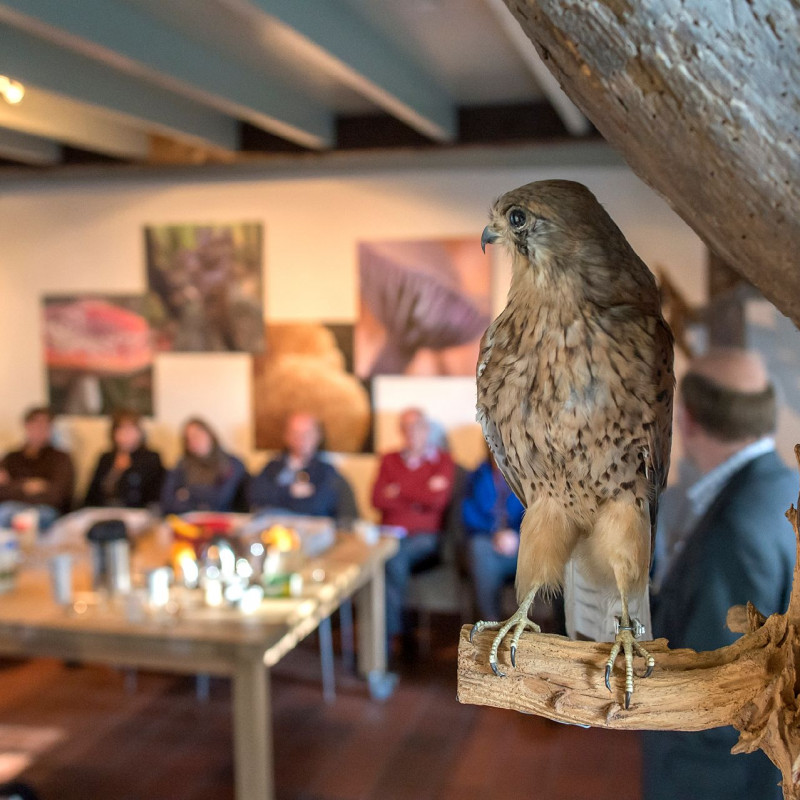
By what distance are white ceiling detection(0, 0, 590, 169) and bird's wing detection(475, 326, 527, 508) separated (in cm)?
198

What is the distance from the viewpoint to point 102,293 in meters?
6.49

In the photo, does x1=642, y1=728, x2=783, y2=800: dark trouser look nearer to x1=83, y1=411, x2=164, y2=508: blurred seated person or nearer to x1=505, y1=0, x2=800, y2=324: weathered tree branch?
x1=505, y1=0, x2=800, y2=324: weathered tree branch

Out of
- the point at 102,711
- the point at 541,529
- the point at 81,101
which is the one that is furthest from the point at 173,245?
the point at 541,529

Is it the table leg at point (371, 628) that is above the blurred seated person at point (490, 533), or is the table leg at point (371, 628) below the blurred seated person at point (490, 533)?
below

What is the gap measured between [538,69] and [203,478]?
348cm

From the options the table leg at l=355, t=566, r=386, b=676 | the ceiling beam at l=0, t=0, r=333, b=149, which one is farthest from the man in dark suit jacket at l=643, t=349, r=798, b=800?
the table leg at l=355, t=566, r=386, b=676

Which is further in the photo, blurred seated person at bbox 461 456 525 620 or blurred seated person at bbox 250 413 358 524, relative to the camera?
blurred seated person at bbox 250 413 358 524

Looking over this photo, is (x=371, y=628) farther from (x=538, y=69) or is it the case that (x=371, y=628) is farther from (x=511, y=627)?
(x=511, y=627)

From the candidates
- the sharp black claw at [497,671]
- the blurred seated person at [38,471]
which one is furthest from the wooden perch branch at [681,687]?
the blurred seated person at [38,471]

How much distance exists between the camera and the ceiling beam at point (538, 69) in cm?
280

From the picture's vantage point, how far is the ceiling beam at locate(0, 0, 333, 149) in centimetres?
271

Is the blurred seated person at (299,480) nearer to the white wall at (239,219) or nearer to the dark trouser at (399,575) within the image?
the dark trouser at (399,575)

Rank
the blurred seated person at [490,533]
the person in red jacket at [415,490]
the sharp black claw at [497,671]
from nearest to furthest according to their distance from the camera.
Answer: the sharp black claw at [497,671]
the blurred seated person at [490,533]
the person in red jacket at [415,490]

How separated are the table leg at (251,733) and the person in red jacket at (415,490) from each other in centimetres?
219
